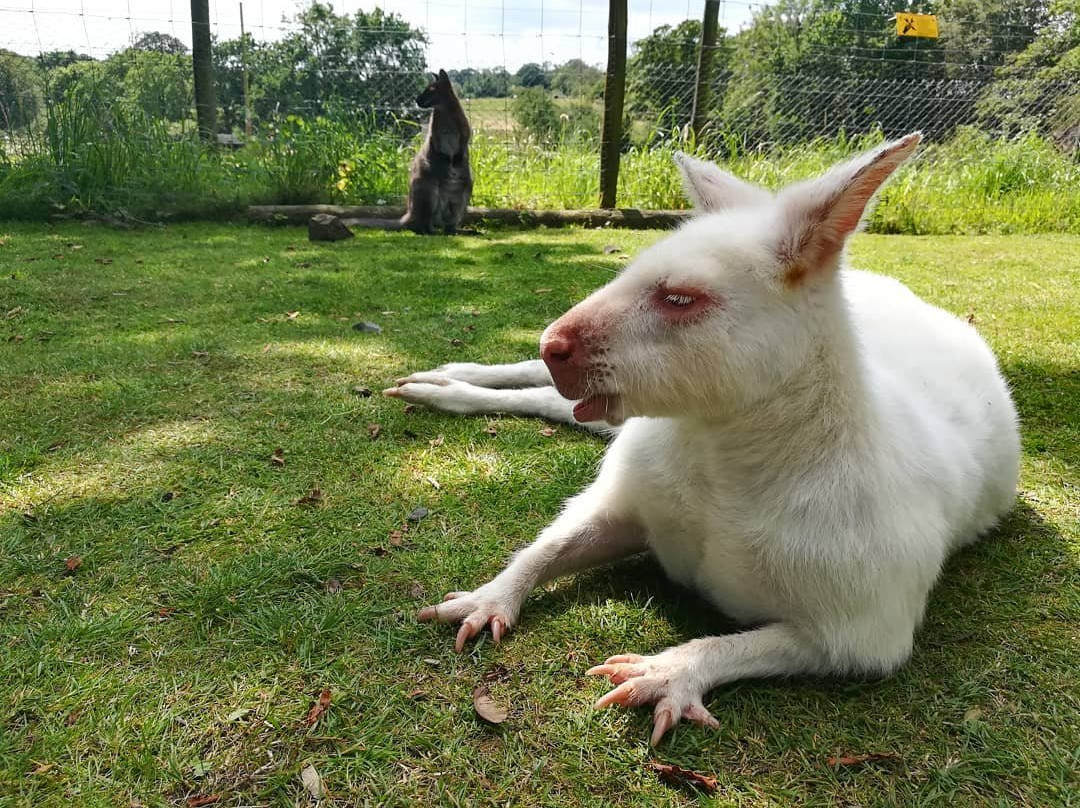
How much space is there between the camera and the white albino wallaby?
1.52 metres

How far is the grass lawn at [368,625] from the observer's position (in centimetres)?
141

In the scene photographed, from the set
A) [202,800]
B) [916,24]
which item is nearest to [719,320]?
[202,800]

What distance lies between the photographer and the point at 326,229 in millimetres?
6766

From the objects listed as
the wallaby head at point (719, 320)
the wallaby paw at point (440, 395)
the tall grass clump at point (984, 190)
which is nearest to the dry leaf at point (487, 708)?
the wallaby head at point (719, 320)

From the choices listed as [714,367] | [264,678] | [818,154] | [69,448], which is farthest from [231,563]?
[818,154]

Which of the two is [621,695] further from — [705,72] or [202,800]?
[705,72]

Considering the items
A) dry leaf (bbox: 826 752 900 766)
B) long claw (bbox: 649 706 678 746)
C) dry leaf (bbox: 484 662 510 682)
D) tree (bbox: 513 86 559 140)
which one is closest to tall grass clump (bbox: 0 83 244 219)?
tree (bbox: 513 86 559 140)

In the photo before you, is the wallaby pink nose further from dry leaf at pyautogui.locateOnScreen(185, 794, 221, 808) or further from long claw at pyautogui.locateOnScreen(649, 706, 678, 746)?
dry leaf at pyautogui.locateOnScreen(185, 794, 221, 808)

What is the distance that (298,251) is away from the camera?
20.8 ft

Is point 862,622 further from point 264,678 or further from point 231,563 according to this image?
point 231,563

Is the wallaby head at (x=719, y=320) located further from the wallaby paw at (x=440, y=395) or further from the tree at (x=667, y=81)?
the tree at (x=667, y=81)

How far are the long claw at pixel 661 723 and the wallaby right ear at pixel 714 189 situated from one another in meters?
1.16

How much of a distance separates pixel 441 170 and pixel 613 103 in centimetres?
212

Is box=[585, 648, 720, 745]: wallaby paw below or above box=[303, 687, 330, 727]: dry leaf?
above
